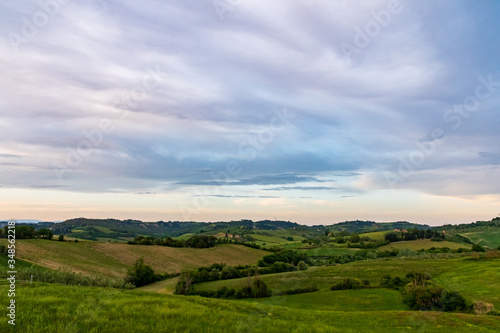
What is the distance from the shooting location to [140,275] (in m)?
95.7

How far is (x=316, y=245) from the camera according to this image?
18688 centimetres

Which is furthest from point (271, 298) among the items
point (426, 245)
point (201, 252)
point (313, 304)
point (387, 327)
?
point (426, 245)

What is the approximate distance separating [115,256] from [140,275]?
80.9 ft

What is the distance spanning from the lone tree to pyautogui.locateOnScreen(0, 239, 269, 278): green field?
2814 millimetres

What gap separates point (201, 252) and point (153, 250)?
22.0 m

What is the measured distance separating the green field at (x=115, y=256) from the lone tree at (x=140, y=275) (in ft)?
9.23

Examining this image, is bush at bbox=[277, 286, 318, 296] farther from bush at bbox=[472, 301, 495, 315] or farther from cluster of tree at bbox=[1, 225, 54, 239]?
cluster of tree at bbox=[1, 225, 54, 239]

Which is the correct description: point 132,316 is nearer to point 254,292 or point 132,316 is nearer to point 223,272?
point 254,292

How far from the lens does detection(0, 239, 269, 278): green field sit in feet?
289

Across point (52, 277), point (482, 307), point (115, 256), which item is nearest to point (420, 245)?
point (482, 307)

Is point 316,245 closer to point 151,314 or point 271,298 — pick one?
point 271,298

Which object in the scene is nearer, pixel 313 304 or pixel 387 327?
pixel 387 327

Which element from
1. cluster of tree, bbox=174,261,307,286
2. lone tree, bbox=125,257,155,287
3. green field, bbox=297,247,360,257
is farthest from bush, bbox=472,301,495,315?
green field, bbox=297,247,360,257

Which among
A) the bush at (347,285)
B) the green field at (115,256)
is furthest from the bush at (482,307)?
the green field at (115,256)
